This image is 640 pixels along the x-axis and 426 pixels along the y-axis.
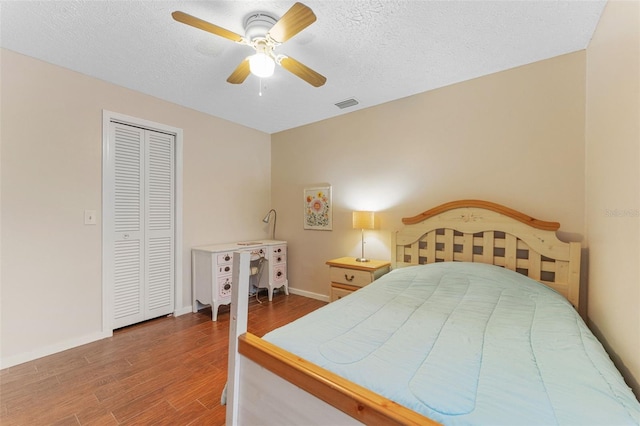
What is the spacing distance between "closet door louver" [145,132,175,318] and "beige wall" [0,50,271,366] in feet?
1.09

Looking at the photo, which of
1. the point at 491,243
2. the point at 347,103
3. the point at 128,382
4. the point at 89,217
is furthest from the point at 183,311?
the point at 491,243

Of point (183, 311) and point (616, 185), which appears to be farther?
point (183, 311)

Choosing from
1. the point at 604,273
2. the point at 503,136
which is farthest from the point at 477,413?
the point at 503,136

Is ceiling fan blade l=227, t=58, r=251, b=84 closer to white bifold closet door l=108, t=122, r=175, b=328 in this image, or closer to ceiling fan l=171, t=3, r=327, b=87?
ceiling fan l=171, t=3, r=327, b=87

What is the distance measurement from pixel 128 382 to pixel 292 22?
99.1 inches

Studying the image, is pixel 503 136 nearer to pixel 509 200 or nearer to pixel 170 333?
pixel 509 200

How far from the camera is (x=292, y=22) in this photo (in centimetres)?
142

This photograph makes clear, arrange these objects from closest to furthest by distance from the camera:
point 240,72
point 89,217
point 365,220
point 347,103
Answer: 1. point 240,72
2. point 89,217
3. point 365,220
4. point 347,103

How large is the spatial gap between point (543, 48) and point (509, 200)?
1.17 m

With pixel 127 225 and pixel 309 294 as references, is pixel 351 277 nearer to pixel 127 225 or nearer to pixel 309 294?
pixel 309 294

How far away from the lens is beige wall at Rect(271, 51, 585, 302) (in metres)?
2.05

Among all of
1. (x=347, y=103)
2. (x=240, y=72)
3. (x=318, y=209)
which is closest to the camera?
(x=240, y=72)

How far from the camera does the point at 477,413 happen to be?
73 cm

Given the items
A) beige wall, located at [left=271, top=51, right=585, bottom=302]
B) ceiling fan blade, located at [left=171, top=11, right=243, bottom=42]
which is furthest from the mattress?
ceiling fan blade, located at [left=171, top=11, right=243, bottom=42]
